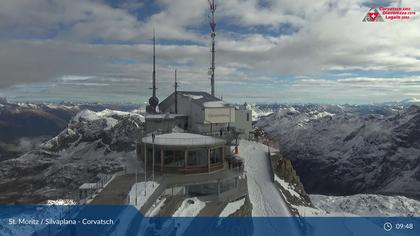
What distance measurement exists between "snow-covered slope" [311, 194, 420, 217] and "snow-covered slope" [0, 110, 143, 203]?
71.9 metres

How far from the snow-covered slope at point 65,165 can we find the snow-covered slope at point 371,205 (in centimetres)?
7186

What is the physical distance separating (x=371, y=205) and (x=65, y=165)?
129 m

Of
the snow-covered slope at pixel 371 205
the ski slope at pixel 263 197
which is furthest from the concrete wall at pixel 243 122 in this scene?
the snow-covered slope at pixel 371 205

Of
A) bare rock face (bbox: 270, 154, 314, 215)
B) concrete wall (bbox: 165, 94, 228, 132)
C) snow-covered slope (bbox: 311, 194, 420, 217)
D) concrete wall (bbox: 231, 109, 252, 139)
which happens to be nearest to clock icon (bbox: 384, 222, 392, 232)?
bare rock face (bbox: 270, 154, 314, 215)

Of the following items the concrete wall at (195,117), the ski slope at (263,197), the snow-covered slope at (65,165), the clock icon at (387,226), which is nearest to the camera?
the ski slope at (263,197)

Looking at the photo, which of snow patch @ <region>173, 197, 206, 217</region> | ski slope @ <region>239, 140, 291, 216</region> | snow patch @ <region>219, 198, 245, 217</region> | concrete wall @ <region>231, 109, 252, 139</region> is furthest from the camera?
concrete wall @ <region>231, 109, 252, 139</region>

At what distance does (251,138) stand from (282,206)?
27.8m

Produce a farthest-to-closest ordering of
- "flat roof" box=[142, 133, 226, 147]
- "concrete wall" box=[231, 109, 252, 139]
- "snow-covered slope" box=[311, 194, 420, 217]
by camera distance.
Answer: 1. "snow-covered slope" box=[311, 194, 420, 217]
2. "concrete wall" box=[231, 109, 252, 139]
3. "flat roof" box=[142, 133, 226, 147]

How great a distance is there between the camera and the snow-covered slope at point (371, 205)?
71000 mm

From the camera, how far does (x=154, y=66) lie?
7306 cm

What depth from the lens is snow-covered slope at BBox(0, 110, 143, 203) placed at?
132875mm

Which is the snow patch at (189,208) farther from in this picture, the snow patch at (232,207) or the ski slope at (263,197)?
the ski slope at (263,197)

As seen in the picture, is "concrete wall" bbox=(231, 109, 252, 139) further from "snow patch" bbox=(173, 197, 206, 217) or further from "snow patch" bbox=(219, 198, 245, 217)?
"snow patch" bbox=(173, 197, 206, 217)

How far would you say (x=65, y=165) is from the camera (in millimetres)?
158125
